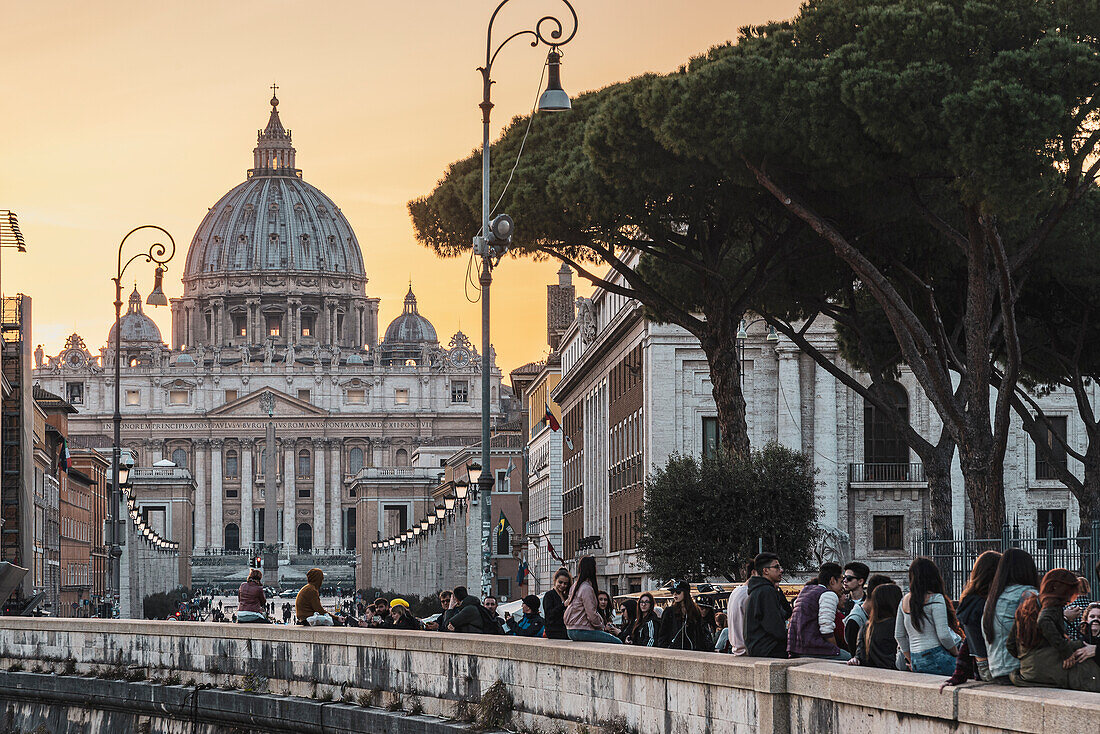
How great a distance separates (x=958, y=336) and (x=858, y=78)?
28.8ft

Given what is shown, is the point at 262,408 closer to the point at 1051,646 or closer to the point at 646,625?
the point at 646,625

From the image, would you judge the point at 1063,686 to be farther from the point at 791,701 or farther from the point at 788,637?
the point at 788,637

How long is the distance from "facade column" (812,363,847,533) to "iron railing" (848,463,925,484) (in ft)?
1.68

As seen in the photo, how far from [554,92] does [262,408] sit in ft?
501

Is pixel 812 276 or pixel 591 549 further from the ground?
pixel 812 276

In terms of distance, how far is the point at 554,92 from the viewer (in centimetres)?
2328

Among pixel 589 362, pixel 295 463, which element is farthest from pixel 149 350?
pixel 589 362

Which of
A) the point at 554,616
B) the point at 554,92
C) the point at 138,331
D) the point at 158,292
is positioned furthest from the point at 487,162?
the point at 138,331

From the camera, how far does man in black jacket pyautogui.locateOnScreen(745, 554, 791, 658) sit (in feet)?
38.9

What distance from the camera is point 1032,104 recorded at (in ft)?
69.1

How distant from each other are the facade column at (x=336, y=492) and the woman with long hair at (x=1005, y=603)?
16763 centimetres

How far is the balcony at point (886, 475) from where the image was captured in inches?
1823

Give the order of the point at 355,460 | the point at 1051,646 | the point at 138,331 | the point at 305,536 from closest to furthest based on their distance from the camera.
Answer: the point at 1051,646 < the point at 305,536 < the point at 355,460 < the point at 138,331

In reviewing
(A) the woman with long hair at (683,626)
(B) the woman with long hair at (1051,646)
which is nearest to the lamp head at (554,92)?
(A) the woman with long hair at (683,626)
